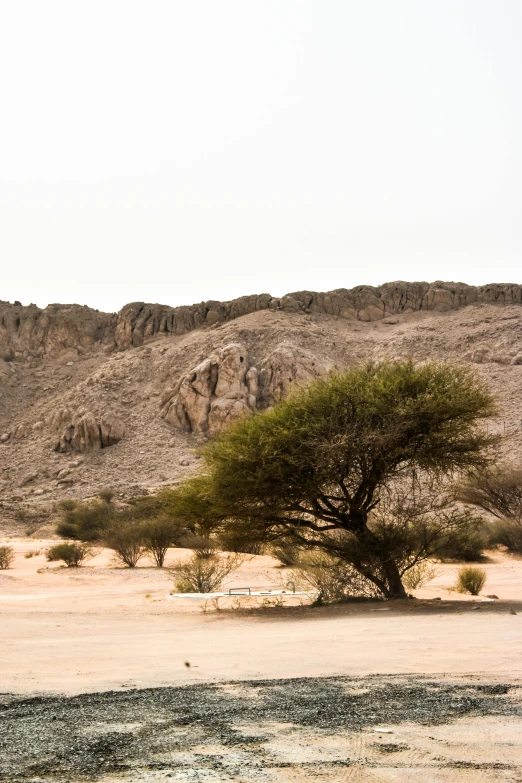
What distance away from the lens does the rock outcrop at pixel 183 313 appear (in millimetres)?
73938

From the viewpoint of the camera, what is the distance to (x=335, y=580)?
54.5ft

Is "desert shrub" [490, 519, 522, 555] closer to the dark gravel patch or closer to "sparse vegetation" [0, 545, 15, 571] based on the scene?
"sparse vegetation" [0, 545, 15, 571]

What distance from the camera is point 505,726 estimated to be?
570 cm

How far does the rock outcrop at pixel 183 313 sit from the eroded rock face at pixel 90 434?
15.2m

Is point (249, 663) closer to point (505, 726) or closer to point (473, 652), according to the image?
point (473, 652)

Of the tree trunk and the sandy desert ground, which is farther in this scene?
the tree trunk

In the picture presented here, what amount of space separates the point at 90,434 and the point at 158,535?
34.2m

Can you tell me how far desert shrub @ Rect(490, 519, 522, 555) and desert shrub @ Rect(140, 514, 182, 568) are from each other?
12.3m

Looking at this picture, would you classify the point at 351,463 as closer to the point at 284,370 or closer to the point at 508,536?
the point at 508,536

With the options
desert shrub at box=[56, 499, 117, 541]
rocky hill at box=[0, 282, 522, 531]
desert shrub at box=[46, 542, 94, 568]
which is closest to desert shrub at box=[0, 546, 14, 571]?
desert shrub at box=[46, 542, 94, 568]

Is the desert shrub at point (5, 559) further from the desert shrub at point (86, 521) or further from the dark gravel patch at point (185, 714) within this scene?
the dark gravel patch at point (185, 714)

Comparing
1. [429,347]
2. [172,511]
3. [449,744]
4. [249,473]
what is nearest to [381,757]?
[449,744]

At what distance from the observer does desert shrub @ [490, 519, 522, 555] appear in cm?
3186

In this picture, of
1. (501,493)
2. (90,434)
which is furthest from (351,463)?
(90,434)
